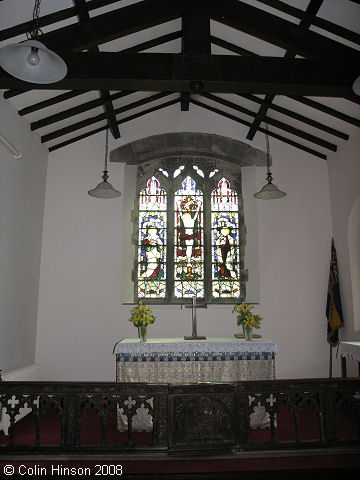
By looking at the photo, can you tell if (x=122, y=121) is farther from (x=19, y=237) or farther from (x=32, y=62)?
(x=32, y=62)

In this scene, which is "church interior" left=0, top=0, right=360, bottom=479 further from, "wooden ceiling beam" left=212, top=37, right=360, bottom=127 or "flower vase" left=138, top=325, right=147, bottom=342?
"flower vase" left=138, top=325, right=147, bottom=342

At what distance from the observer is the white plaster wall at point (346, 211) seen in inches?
268

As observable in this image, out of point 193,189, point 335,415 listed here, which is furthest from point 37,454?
point 193,189

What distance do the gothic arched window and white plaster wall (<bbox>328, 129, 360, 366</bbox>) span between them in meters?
1.66

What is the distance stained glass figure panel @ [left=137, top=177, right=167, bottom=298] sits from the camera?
25.3 feet

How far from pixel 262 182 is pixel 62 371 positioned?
4794mm

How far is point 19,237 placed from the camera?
6.38 m

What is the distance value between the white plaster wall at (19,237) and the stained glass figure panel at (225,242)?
121 inches

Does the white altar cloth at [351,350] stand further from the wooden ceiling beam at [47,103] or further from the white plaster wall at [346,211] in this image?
the wooden ceiling beam at [47,103]

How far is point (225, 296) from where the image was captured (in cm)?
773

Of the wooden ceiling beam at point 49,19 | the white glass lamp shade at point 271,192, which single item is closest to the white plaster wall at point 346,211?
the white glass lamp shade at point 271,192

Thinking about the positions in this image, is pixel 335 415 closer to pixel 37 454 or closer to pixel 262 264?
pixel 37 454

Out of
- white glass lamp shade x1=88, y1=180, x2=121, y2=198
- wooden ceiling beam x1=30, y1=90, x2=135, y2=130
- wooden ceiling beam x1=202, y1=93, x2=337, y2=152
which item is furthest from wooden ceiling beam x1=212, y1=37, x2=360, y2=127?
white glass lamp shade x1=88, y1=180, x2=121, y2=198

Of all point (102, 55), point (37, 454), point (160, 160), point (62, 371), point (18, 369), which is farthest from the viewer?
point (160, 160)
